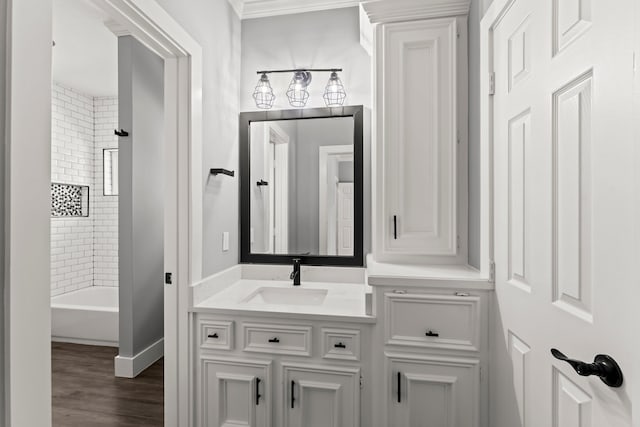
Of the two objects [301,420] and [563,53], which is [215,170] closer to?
[301,420]

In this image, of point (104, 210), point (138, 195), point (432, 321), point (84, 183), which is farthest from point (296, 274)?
point (84, 183)

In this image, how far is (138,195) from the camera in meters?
2.58

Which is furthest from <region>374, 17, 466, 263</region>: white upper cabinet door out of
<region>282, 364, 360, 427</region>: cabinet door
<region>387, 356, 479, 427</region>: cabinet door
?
<region>282, 364, 360, 427</region>: cabinet door

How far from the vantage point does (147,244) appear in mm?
2695

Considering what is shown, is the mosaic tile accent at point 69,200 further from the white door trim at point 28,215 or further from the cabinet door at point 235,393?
the white door trim at point 28,215

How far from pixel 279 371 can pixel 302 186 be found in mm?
1174

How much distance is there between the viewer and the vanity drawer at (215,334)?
5.53 ft

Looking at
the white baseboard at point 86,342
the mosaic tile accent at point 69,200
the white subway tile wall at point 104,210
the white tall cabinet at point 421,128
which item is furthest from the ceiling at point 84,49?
the white baseboard at point 86,342

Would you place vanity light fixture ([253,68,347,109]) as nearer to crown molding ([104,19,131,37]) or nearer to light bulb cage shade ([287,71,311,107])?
light bulb cage shade ([287,71,311,107])

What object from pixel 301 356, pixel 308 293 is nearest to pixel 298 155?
pixel 308 293

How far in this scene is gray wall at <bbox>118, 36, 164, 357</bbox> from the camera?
2498 mm

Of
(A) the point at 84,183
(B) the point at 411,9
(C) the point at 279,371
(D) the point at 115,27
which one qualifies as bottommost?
(C) the point at 279,371

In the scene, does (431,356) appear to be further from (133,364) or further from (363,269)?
(133,364)

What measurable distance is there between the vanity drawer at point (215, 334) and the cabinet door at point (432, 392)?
79 cm
